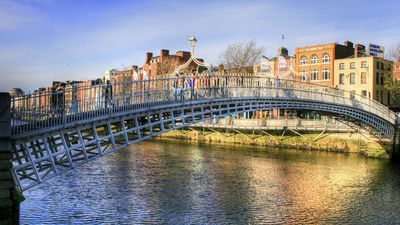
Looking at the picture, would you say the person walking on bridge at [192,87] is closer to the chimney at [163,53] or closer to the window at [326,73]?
the window at [326,73]

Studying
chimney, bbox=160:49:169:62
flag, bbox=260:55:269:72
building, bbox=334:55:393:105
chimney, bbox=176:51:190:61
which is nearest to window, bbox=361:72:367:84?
building, bbox=334:55:393:105

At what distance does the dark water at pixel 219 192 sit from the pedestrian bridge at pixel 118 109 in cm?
170

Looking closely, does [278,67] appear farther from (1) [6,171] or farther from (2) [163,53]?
(1) [6,171]

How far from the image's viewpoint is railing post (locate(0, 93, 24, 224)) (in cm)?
1331

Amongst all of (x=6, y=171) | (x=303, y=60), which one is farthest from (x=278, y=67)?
(x=6, y=171)

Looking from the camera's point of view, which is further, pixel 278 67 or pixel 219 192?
pixel 278 67

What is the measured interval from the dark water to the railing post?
2401mm

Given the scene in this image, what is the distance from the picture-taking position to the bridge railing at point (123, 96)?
48.5ft

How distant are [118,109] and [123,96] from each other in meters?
0.53

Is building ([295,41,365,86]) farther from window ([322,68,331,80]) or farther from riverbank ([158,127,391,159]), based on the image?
riverbank ([158,127,391,159])

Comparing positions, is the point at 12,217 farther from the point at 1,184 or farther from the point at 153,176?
the point at 153,176

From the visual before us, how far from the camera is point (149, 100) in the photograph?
61.9ft

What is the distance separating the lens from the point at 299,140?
42.2m

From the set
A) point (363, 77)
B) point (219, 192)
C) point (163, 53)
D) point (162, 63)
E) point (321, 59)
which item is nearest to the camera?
point (219, 192)
